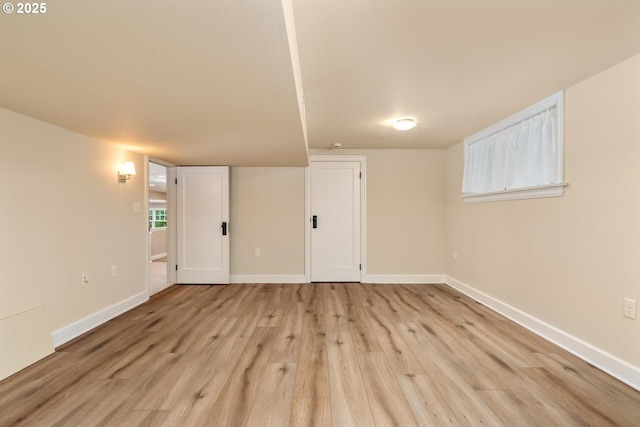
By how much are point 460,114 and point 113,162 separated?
3.88 meters

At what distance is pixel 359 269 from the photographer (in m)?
4.66

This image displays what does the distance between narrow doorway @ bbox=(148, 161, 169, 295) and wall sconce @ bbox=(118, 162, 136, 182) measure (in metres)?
0.81

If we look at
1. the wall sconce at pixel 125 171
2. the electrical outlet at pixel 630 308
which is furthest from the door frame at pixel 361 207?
the electrical outlet at pixel 630 308

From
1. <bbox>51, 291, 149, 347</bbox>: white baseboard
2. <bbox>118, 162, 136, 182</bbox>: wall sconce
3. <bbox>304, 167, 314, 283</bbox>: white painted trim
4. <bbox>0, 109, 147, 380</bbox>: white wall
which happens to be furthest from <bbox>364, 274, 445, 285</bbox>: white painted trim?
<bbox>118, 162, 136, 182</bbox>: wall sconce

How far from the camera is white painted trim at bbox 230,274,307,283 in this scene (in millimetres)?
4633

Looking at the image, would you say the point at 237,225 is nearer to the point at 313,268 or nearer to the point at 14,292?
the point at 313,268

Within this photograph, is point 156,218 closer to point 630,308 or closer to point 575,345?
point 575,345

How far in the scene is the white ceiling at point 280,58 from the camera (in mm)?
1180

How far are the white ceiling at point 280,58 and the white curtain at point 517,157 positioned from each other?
0.95ft

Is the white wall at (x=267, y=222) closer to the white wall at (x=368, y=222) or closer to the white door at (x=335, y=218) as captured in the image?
the white wall at (x=368, y=222)

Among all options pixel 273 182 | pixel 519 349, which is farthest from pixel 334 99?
pixel 519 349

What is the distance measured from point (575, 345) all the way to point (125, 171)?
474 centimetres

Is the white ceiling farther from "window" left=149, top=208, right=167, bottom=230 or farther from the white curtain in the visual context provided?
"window" left=149, top=208, right=167, bottom=230

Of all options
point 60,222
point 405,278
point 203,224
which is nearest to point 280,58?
point 60,222
